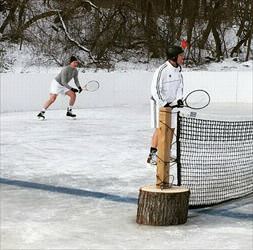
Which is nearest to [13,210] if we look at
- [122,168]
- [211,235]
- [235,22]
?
[211,235]

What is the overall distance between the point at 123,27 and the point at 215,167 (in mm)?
19211

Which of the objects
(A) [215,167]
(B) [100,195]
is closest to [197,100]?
(A) [215,167]

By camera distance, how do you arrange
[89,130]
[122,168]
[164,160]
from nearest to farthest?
[164,160], [122,168], [89,130]

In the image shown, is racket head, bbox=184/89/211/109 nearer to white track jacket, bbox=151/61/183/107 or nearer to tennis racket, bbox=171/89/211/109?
tennis racket, bbox=171/89/211/109

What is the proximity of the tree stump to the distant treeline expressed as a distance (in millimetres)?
18921

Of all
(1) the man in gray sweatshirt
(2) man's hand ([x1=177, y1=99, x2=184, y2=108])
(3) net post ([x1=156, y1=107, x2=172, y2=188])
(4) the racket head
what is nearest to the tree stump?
(3) net post ([x1=156, y1=107, x2=172, y2=188])

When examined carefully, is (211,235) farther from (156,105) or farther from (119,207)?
(156,105)

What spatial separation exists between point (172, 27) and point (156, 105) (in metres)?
18.8

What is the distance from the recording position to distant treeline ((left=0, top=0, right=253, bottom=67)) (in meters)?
24.2

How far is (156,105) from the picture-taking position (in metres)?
7.34

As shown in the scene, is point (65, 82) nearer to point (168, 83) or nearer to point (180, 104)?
point (168, 83)

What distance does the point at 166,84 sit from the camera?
7.21 metres

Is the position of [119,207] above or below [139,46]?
below

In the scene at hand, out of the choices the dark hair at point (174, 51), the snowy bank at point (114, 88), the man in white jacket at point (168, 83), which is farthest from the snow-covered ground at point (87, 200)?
the snowy bank at point (114, 88)
